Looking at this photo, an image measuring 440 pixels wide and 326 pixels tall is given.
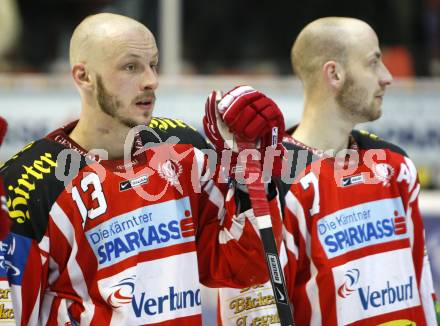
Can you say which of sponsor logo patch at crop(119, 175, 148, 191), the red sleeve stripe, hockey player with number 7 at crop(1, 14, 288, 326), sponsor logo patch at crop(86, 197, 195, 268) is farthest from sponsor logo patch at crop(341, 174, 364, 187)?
the red sleeve stripe

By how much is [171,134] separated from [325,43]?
0.81 metres

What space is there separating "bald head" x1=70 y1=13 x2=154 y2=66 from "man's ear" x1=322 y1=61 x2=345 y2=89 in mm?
863

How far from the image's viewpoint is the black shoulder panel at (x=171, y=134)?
355cm

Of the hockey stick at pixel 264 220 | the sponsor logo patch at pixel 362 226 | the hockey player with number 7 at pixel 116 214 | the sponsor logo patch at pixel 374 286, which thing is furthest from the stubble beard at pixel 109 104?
the sponsor logo patch at pixel 374 286

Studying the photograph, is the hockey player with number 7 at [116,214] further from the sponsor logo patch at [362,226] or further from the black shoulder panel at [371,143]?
the black shoulder panel at [371,143]

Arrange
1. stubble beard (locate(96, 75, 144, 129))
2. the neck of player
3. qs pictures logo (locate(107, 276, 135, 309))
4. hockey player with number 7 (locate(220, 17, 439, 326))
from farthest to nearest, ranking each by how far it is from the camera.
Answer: the neck of player < hockey player with number 7 (locate(220, 17, 439, 326)) < stubble beard (locate(96, 75, 144, 129)) < qs pictures logo (locate(107, 276, 135, 309))

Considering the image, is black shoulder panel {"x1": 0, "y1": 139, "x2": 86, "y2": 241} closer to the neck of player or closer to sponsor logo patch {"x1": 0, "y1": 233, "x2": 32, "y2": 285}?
sponsor logo patch {"x1": 0, "y1": 233, "x2": 32, "y2": 285}

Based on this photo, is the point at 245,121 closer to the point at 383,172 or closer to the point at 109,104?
the point at 109,104

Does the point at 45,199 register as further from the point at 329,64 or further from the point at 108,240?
the point at 329,64

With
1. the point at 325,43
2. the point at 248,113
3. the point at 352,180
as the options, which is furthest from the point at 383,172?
the point at 248,113

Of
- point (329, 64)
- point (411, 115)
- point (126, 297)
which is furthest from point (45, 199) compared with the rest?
point (411, 115)

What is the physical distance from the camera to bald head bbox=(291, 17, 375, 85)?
4016mm

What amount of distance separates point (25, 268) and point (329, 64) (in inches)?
57.6

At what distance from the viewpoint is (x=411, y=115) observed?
7.26 metres
